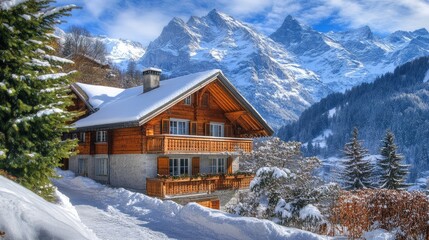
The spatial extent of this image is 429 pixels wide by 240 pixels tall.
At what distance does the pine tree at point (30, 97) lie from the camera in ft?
37.0

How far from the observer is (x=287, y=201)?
54.5 feet

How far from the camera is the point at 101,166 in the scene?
86.4 ft

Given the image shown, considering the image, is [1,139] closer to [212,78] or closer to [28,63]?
[28,63]

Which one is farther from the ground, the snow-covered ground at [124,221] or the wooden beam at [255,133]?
the wooden beam at [255,133]

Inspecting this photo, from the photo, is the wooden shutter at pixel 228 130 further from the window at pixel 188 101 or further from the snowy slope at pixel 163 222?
the snowy slope at pixel 163 222

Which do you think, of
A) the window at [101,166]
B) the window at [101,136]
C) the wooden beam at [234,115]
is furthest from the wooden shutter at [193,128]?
the window at [101,166]

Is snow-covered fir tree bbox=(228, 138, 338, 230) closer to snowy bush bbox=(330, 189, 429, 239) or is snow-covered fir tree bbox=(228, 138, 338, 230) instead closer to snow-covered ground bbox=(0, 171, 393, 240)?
snowy bush bbox=(330, 189, 429, 239)

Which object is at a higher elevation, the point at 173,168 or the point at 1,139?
the point at 1,139

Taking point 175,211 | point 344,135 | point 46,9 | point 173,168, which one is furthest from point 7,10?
point 344,135

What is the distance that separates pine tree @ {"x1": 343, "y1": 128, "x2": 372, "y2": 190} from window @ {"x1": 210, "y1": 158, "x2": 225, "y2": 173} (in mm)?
16300

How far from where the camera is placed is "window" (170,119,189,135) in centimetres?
2536

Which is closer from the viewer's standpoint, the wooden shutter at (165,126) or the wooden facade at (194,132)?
the wooden facade at (194,132)

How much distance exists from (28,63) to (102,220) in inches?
235

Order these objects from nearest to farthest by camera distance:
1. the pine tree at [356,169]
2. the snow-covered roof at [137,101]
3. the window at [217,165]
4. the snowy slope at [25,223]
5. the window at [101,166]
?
1. the snowy slope at [25,223]
2. the snow-covered roof at [137,101]
3. the window at [101,166]
4. the window at [217,165]
5. the pine tree at [356,169]
